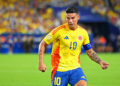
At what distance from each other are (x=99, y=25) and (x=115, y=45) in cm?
381

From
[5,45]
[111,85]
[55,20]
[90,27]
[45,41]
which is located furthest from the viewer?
[90,27]

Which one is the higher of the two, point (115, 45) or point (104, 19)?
point (104, 19)

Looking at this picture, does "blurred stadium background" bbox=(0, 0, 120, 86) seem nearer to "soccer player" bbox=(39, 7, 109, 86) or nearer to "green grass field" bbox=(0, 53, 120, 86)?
"green grass field" bbox=(0, 53, 120, 86)

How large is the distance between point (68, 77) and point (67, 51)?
531 millimetres

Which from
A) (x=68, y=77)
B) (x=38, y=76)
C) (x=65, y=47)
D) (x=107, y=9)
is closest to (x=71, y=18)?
(x=65, y=47)

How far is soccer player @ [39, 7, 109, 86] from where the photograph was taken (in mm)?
7559

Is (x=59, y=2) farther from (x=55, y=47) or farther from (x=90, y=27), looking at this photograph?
(x=55, y=47)

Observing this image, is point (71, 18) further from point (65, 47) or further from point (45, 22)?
point (45, 22)

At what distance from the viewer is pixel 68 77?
7.60 meters

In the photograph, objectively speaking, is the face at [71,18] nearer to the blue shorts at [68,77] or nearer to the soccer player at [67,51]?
the soccer player at [67,51]

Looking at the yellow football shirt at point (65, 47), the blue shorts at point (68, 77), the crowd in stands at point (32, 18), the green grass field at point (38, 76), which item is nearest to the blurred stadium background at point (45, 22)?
the crowd in stands at point (32, 18)

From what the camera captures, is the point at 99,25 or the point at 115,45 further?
the point at 99,25

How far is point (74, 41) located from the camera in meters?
7.79

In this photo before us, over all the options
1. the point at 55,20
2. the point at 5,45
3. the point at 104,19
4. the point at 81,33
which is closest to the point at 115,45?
the point at 104,19
